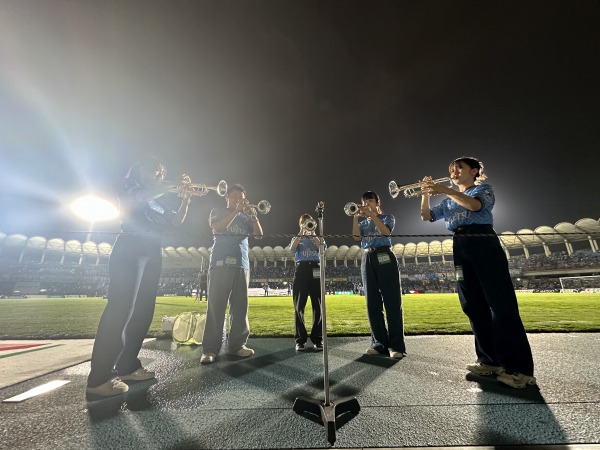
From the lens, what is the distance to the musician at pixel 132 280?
9.53 ft

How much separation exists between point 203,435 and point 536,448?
2155 millimetres

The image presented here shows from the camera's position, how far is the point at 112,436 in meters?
1.92

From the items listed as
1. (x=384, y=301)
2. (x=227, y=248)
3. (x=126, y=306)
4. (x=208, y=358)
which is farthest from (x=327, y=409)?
(x=227, y=248)

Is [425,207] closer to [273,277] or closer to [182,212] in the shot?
[182,212]

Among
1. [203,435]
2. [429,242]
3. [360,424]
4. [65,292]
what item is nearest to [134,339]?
[203,435]

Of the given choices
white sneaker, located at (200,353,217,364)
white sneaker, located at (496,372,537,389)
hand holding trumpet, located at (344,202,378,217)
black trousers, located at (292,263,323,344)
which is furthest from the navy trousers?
white sneaker, located at (200,353,217,364)

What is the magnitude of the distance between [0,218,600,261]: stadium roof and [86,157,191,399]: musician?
5550 centimetres

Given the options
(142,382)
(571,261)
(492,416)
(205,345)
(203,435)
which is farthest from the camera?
(571,261)

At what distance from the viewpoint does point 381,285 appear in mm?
4512

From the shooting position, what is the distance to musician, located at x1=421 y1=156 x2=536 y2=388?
9.37 feet

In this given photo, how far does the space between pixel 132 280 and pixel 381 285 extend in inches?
142

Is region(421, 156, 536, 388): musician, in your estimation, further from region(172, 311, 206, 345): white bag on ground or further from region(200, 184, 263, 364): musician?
→ region(172, 311, 206, 345): white bag on ground

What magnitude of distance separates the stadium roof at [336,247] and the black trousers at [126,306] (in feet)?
182

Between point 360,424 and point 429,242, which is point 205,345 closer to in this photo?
point 360,424
